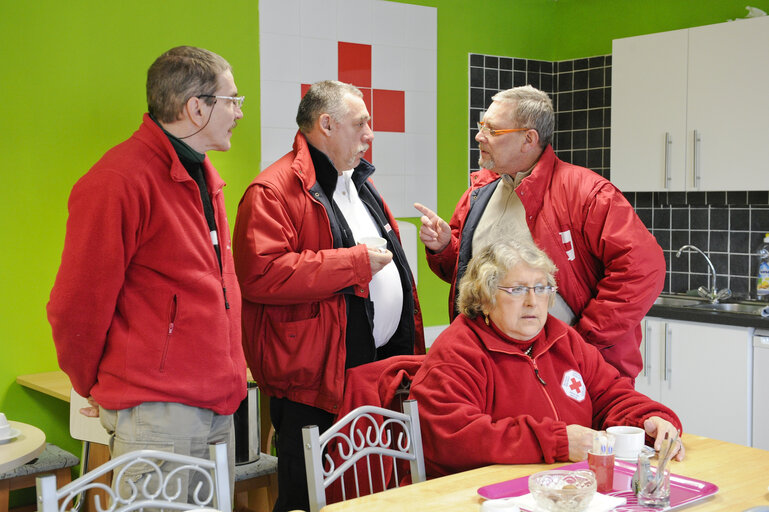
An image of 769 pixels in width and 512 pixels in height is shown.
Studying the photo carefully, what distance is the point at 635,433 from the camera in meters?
1.99

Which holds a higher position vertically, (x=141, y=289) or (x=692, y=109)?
(x=692, y=109)

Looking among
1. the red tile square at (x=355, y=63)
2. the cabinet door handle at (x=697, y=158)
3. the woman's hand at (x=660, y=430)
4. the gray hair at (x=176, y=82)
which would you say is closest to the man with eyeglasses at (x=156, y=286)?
the gray hair at (x=176, y=82)

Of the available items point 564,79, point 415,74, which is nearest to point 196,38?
point 415,74

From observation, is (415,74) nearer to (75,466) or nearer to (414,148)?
(414,148)

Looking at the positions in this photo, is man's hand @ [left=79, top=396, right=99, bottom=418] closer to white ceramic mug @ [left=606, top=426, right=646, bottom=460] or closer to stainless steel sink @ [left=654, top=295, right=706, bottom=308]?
white ceramic mug @ [left=606, top=426, right=646, bottom=460]

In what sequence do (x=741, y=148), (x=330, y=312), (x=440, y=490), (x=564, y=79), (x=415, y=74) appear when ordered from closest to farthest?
(x=440, y=490) → (x=330, y=312) → (x=741, y=148) → (x=415, y=74) → (x=564, y=79)

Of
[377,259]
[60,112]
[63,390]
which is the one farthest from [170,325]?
[60,112]

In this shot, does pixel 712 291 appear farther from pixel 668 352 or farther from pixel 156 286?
pixel 156 286

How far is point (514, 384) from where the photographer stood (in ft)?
7.30

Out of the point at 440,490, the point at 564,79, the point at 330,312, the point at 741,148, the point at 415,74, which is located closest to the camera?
the point at 440,490

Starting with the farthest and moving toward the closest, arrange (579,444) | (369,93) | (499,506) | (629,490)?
(369,93) → (579,444) → (629,490) → (499,506)

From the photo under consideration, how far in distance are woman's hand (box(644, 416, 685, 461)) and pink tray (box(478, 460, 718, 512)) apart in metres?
0.13

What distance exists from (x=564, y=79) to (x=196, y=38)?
96.2 inches

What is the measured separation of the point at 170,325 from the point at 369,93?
8.53ft
